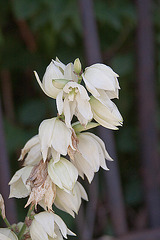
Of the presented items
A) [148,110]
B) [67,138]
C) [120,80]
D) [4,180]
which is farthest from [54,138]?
[120,80]

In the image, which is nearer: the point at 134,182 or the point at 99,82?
the point at 99,82

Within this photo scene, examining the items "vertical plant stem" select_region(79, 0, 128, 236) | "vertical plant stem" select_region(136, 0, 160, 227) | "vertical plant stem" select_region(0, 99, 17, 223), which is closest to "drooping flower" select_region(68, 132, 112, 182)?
"vertical plant stem" select_region(0, 99, 17, 223)

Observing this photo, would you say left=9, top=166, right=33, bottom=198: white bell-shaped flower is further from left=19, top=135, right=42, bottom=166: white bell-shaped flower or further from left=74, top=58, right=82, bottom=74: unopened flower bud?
left=74, top=58, right=82, bottom=74: unopened flower bud

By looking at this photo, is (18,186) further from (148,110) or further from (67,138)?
(148,110)

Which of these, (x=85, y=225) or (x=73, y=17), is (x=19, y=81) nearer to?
(x=73, y=17)

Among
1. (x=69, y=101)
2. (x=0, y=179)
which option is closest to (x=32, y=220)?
(x=69, y=101)

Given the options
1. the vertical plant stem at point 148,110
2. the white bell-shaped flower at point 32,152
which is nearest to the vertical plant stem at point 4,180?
the white bell-shaped flower at point 32,152
